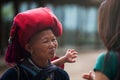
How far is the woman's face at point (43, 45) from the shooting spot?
2.16 m

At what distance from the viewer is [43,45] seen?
2172 millimetres

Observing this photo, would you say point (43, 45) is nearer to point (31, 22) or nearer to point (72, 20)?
point (31, 22)

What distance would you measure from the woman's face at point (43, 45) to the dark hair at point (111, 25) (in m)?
0.46

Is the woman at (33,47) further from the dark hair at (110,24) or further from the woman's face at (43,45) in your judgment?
the dark hair at (110,24)

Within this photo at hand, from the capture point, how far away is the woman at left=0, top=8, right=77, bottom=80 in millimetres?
2135

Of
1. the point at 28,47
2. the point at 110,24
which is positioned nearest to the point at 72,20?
the point at 28,47

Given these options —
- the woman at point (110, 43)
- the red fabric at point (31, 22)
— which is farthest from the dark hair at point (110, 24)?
the red fabric at point (31, 22)

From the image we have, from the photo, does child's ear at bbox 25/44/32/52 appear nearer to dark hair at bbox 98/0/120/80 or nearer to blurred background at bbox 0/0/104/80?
dark hair at bbox 98/0/120/80

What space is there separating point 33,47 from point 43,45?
0.07m

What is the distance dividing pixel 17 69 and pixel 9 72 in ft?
0.16

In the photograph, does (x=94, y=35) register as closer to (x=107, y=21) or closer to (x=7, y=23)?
(x=7, y=23)

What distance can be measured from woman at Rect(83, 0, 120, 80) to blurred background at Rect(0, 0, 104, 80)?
10.8 metres

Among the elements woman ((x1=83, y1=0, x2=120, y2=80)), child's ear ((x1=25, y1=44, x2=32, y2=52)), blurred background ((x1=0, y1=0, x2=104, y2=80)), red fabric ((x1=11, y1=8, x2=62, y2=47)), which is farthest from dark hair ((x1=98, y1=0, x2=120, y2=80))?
blurred background ((x1=0, y1=0, x2=104, y2=80))

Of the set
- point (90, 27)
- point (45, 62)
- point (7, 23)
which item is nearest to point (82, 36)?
point (90, 27)
